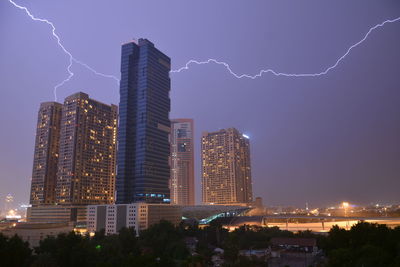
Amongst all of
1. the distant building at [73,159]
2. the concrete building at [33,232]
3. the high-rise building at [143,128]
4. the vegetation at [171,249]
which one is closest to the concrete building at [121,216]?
the high-rise building at [143,128]

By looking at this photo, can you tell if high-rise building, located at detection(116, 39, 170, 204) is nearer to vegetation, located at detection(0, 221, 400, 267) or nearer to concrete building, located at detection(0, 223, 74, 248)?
concrete building, located at detection(0, 223, 74, 248)

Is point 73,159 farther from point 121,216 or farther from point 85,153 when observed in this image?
point 121,216

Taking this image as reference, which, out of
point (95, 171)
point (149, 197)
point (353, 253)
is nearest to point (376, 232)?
point (353, 253)

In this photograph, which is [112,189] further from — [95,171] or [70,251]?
[70,251]

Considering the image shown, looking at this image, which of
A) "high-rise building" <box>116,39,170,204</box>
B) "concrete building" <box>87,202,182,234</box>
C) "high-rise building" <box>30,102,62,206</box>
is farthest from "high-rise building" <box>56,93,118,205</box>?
"concrete building" <box>87,202,182,234</box>

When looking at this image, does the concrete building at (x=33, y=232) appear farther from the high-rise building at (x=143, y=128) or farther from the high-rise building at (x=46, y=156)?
the high-rise building at (x=46, y=156)

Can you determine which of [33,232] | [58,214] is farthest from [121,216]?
[58,214]

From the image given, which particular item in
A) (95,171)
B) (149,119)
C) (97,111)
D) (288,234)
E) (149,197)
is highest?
(97,111)
